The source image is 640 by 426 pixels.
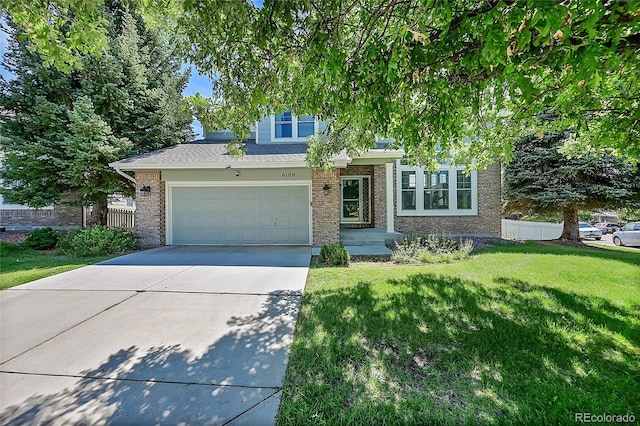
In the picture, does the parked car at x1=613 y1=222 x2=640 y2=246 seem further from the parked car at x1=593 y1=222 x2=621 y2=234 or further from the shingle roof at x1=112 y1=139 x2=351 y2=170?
the shingle roof at x1=112 y1=139 x2=351 y2=170

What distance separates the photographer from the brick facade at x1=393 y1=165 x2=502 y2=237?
39.2 feet

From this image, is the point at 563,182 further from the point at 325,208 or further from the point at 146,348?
the point at 146,348

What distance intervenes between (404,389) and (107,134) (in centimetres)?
1216

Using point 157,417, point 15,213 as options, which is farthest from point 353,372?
point 15,213

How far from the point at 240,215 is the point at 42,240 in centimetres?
684

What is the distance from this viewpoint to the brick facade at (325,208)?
9391 mm

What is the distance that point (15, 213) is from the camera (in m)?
12.0

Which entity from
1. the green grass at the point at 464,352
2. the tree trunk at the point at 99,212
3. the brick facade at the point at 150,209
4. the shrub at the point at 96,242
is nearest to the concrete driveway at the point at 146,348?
the green grass at the point at 464,352

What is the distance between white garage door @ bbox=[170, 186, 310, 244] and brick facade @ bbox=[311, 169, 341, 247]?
1.78 feet

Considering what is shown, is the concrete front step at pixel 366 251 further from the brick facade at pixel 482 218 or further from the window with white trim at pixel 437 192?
the window with white trim at pixel 437 192

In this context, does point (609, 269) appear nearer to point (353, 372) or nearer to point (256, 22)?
point (353, 372)

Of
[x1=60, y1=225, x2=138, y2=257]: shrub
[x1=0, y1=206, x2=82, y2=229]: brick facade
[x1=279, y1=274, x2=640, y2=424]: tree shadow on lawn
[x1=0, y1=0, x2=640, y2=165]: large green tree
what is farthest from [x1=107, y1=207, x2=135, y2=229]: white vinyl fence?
[x1=279, y1=274, x2=640, y2=424]: tree shadow on lawn

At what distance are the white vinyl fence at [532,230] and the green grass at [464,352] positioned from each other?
10.9 meters

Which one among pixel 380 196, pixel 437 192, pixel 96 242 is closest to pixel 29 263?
pixel 96 242
